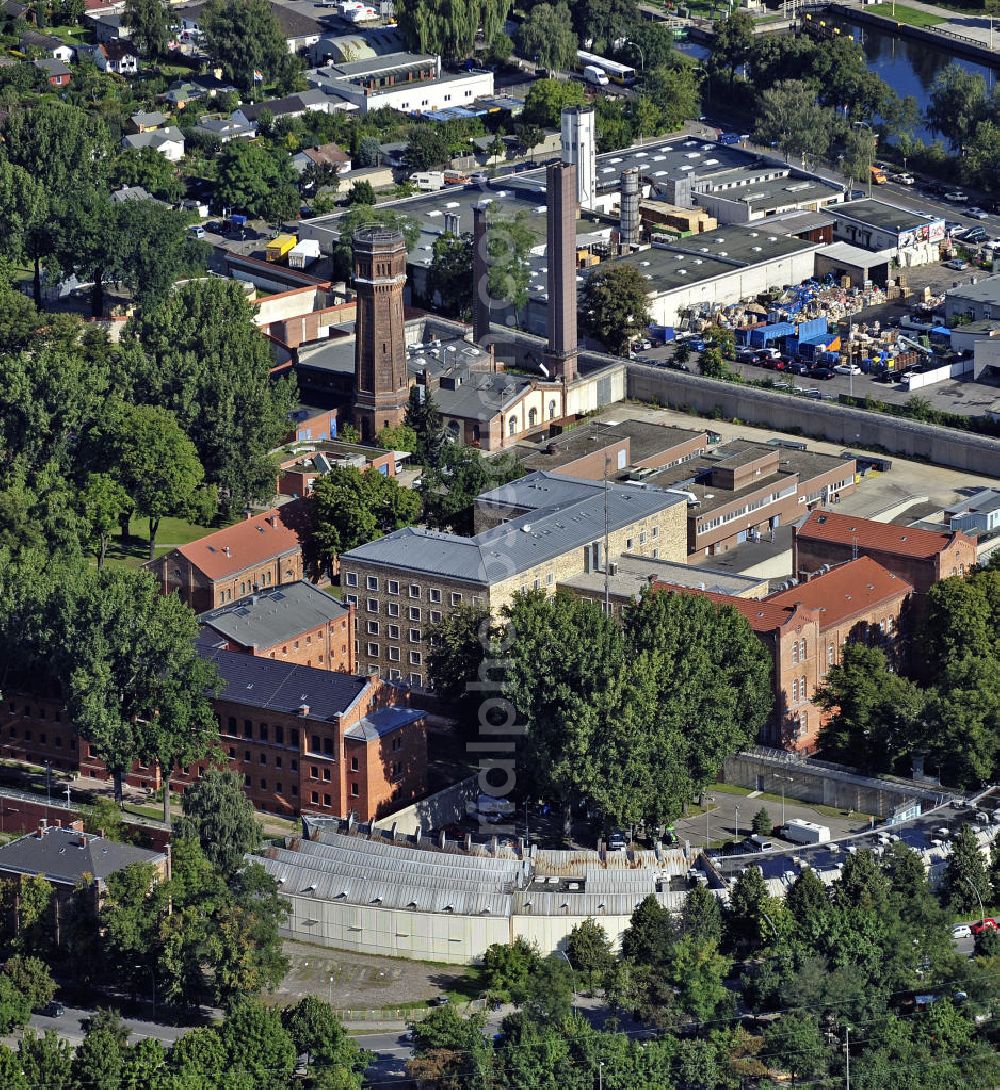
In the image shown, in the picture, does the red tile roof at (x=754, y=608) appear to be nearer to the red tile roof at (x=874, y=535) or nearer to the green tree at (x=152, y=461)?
the red tile roof at (x=874, y=535)

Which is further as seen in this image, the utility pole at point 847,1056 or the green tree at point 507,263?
the green tree at point 507,263

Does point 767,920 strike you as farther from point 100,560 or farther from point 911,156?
point 911,156

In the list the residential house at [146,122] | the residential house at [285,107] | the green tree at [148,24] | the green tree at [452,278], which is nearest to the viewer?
the green tree at [452,278]

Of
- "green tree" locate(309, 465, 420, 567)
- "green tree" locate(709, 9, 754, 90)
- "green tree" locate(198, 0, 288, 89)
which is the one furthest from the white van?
"green tree" locate(309, 465, 420, 567)

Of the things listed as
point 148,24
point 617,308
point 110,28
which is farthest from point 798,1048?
point 110,28

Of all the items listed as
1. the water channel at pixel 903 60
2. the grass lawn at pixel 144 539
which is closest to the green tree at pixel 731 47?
the water channel at pixel 903 60

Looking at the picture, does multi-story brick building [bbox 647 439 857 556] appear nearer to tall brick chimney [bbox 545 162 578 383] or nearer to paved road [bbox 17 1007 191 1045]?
tall brick chimney [bbox 545 162 578 383]

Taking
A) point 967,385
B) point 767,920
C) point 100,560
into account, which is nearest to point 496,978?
point 767,920
